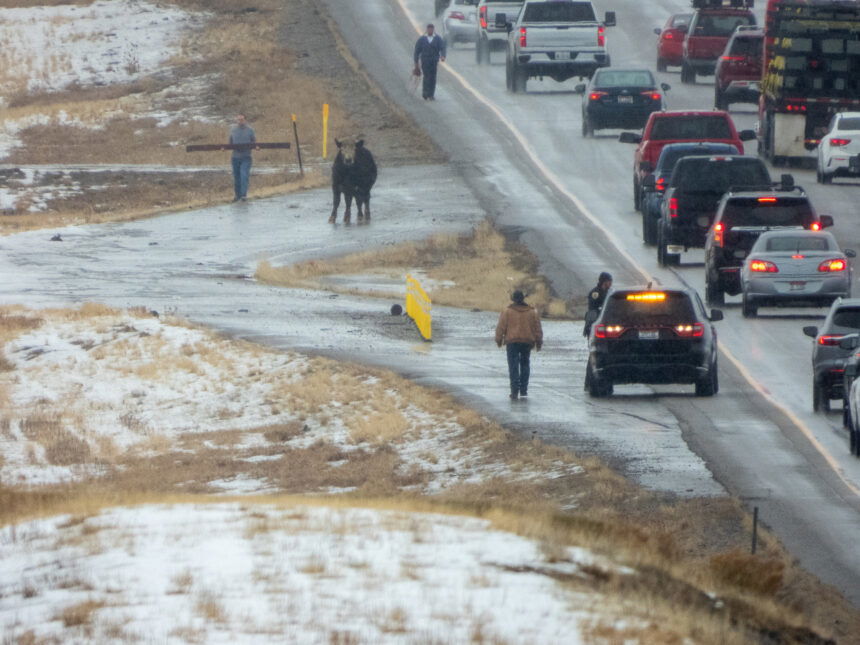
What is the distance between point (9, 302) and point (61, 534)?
19.1 meters

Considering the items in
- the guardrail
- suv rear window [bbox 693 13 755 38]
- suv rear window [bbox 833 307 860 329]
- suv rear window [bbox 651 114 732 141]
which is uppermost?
suv rear window [bbox 693 13 755 38]

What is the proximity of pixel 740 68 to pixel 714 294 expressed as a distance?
19.3 metres

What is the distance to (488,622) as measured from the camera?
9266 mm

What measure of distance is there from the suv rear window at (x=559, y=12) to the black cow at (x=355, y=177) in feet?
36.3

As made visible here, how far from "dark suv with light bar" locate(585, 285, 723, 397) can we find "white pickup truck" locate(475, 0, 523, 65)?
31968mm

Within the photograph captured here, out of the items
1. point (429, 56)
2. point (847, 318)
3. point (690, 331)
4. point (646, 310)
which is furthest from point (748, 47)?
point (847, 318)

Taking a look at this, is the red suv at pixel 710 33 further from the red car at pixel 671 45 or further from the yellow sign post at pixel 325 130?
the yellow sign post at pixel 325 130

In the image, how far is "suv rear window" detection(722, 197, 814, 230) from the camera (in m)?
26.9

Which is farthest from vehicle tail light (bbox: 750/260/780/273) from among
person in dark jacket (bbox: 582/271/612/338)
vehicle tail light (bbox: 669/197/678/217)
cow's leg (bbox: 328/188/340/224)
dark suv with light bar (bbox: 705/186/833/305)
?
cow's leg (bbox: 328/188/340/224)

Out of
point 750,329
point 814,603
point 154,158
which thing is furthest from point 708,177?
point 154,158

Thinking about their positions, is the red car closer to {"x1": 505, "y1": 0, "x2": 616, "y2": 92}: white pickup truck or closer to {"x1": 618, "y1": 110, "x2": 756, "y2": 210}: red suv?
{"x1": 505, "y1": 0, "x2": 616, "y2": 92}: white pickup truck

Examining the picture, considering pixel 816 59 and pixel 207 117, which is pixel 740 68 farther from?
pixel 207 117

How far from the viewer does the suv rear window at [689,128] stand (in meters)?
34.9

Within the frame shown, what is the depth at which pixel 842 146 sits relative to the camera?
36.2 meters
